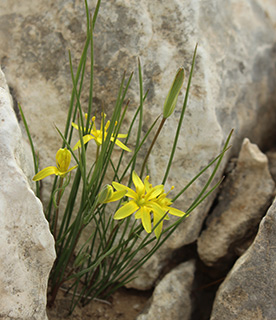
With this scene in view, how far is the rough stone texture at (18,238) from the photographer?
0.84m

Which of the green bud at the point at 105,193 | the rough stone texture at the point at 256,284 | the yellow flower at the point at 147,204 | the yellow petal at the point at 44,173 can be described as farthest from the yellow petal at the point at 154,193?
the rough stone texture at the point at 256,284

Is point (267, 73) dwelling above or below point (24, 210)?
above

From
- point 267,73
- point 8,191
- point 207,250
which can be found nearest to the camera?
point 8,191

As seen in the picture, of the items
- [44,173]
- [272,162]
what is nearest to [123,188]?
[44,173]

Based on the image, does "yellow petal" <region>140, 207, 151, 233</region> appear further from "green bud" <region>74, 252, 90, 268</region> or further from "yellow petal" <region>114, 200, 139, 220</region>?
"green bud" <region>74, 252, 90, 268</region>

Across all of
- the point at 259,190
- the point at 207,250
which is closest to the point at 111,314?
the point at 207,250

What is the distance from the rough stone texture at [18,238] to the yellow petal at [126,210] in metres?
0.16

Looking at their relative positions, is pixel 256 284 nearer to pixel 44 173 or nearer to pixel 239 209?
pixel 239 209

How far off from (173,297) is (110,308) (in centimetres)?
21

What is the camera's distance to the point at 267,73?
1751 millimetres

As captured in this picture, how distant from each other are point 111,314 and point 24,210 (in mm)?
600

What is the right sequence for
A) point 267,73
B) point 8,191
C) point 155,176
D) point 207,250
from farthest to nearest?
point 267,73 < point 207,250 < point 155,176 < point 8,191

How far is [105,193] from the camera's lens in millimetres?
868

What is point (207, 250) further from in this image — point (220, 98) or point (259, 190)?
point (220, 98)
